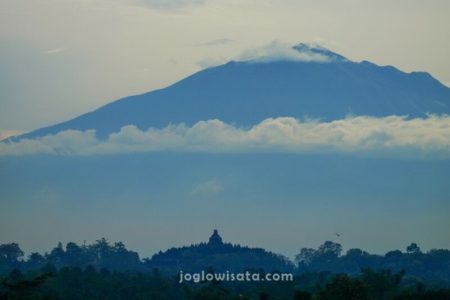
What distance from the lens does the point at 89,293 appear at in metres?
122

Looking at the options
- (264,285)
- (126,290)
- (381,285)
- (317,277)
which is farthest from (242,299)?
(317,277)

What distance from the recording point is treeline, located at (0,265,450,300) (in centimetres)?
8881

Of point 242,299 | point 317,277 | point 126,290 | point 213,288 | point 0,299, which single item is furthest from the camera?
Answer: point 317,277

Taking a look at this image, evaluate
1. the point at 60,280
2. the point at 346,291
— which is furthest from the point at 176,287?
the point at 346,291

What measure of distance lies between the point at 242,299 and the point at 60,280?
43.8 m

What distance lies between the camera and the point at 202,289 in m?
102

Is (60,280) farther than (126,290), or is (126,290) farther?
(60,280)

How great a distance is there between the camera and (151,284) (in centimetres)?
12775

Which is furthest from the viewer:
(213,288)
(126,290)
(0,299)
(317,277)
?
(317,277)

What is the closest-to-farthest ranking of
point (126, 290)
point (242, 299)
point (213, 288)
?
point (242, 299) → point (213, 288) → point (126, 290)

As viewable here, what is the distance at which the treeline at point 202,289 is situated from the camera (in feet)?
291

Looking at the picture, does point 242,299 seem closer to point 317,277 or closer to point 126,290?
point 126,290

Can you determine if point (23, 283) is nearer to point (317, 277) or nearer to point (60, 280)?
point (60, 280)

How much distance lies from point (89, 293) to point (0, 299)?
139 feet
